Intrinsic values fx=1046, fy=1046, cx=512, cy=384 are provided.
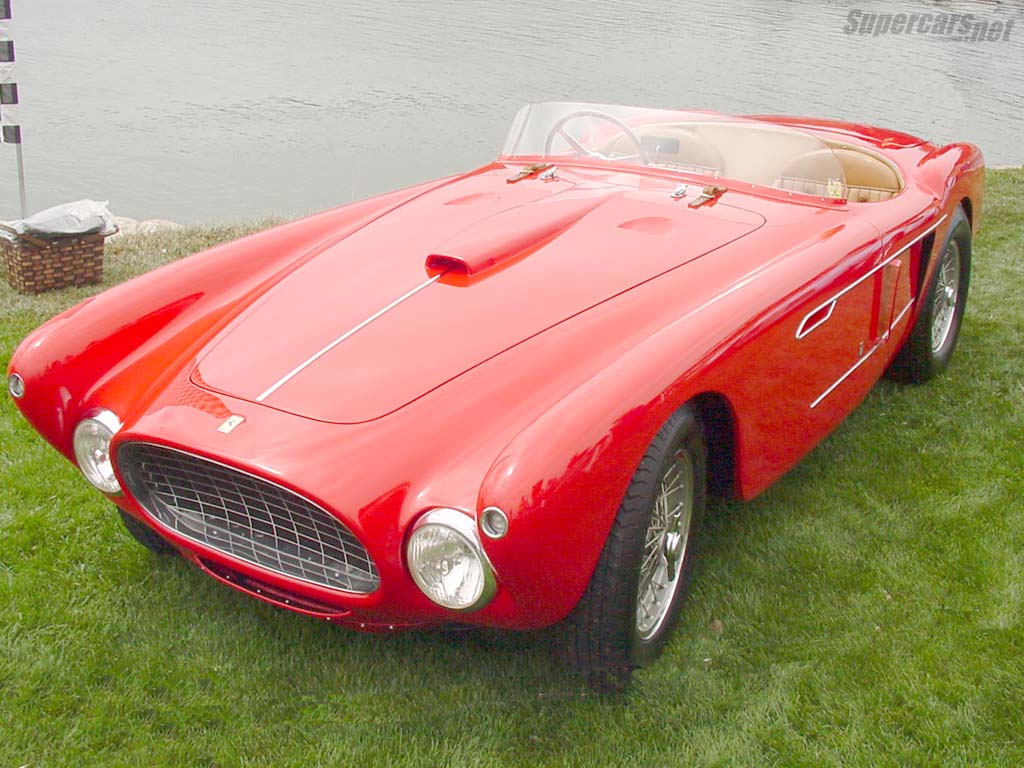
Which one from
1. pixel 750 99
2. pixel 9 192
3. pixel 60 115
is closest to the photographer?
pixel 9 192

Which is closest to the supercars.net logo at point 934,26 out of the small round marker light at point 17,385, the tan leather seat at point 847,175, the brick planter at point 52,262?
the tan leather seat at point 847,175

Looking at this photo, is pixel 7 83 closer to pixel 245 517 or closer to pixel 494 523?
pixel 245 517

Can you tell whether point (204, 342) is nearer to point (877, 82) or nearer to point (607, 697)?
point (607, 697)

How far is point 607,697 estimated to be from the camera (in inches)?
105

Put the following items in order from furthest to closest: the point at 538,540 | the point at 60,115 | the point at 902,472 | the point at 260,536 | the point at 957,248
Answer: the point at 60,115
the point at 957,248
the point at 902,472
the point at 260,536
the point at 538,540

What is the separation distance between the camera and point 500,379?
2.57 meters

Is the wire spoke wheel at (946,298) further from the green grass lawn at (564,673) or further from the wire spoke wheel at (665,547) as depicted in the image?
the wire spoke wheel at (665,547)

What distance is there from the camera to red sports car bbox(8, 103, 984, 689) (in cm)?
228

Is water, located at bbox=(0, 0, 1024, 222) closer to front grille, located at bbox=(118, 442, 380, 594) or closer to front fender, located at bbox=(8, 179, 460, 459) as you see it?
front fender, located at bbox=(8, 179, 460, 459)

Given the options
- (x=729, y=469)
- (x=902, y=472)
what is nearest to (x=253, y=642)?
(x=729, y=469)

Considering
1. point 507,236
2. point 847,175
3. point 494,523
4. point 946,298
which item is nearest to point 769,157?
point 847,175

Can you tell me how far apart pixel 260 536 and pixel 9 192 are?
9276 mm

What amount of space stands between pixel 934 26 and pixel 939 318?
782 inches

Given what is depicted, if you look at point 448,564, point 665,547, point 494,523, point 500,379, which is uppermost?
point 500,379
